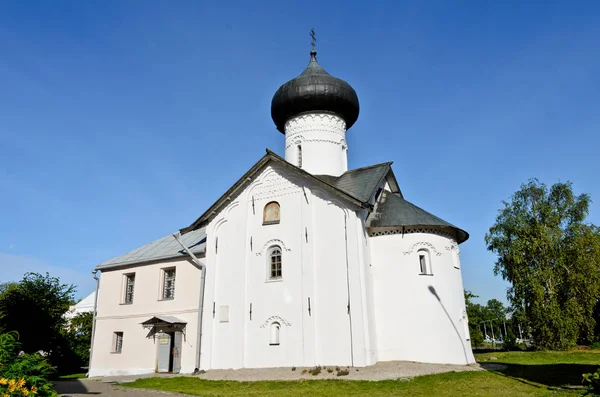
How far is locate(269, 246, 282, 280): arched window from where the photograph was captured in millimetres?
14844

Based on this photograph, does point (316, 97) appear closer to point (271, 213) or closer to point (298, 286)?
point (271, 213)

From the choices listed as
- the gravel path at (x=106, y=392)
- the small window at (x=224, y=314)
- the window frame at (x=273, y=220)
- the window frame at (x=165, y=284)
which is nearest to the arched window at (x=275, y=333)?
the small window at (x=224, y=314)

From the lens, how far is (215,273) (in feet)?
51.4

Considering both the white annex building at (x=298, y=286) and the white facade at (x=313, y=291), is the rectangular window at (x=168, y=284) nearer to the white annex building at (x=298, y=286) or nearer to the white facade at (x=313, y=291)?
the white annex building at (x=298, y=286)

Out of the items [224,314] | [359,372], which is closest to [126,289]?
[224,314]

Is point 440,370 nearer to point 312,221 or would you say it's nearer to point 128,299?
point 312,221

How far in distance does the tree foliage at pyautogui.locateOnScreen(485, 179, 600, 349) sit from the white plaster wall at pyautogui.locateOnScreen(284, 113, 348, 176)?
36.5 feet

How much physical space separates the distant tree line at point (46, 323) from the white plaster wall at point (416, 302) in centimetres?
1496

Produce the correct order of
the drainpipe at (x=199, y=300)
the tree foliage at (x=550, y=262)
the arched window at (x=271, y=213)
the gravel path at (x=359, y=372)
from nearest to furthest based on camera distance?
the gravel path at (x=359, y=372) < the drainpipe at (x=199, y=300) < the arched window at (x=271, y=213) < the tree foliage at (x=550, y=262)

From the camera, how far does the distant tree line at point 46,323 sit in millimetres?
19734

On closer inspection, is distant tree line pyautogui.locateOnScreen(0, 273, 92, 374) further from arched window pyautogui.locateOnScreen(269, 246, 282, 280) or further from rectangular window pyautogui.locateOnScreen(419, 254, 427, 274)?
rectangular window pyautogui.locateOnScreen(419, 254, 427, 274)

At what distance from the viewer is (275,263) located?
49.2 feet

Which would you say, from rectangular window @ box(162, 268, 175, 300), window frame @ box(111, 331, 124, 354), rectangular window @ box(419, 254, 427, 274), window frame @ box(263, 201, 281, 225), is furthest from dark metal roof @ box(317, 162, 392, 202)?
window frame @ box(111, 331, 124, 354)

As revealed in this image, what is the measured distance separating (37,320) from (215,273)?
10706 mm
